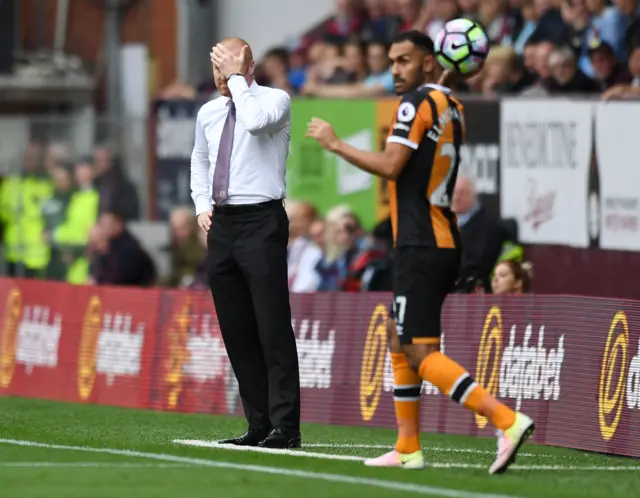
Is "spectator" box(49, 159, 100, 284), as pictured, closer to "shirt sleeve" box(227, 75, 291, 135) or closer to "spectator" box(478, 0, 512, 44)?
"spectator" box(478, 0, 512, 44)

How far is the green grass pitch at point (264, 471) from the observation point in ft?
26.9

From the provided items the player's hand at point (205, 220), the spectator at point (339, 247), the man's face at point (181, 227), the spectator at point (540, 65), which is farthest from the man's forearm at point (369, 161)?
the man's face at point (181, 227)

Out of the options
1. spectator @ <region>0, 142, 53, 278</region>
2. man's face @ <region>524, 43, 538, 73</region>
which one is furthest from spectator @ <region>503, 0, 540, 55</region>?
spectator @ <region>0, 142, 53, 278</region>

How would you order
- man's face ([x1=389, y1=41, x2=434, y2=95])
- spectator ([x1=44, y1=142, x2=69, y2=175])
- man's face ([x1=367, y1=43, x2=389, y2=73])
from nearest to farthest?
man's face ([x1=389, y1=41, x2=434, y2=95]), man's face ([x1=367, y1=43, x2=389, y2=73]), spectator ([x1=44, y1=142, x2=69, y2=175])

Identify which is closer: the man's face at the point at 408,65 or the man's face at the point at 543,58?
the man's face at the point at 408,65

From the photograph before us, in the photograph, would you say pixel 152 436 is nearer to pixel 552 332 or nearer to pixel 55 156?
pixel 552 332

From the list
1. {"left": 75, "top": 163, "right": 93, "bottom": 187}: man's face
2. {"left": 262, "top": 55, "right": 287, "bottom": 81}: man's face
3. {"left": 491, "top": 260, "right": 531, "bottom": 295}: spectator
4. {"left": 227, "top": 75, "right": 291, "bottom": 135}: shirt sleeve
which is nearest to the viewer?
{"left": 227, "top": 75, "right": 291, "bottom": 135}: shirt sleeve

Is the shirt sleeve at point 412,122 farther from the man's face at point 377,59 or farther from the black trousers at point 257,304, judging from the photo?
the man's face at point 377,59

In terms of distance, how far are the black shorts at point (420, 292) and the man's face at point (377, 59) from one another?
10555 mm

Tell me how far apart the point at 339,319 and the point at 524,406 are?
2353 mm

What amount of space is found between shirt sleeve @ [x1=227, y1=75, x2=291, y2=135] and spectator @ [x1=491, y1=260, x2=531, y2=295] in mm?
4496

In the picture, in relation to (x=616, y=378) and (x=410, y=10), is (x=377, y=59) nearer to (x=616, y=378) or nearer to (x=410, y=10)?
(x=410, y=10)

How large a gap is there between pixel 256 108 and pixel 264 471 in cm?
220

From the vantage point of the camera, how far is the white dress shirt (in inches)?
396
